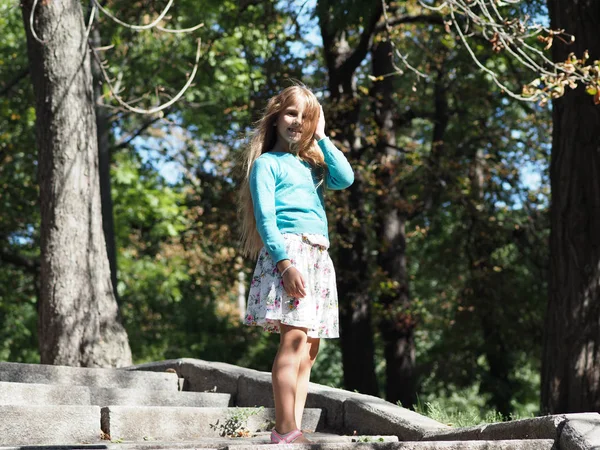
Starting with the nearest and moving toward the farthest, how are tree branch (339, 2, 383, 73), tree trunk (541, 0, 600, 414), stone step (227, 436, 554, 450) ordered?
1. stone step (227, 436, 554, 450)
2. tree trunk (541, 0, 600, 414)
3. tree branch (339, 2, 383, 73)

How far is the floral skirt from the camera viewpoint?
14.1 ft

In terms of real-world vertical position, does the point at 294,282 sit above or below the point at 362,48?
below

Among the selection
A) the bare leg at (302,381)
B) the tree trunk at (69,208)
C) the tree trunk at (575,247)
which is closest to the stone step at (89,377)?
the tree trunk at (69,208)

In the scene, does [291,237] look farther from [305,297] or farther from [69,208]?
[69,208]

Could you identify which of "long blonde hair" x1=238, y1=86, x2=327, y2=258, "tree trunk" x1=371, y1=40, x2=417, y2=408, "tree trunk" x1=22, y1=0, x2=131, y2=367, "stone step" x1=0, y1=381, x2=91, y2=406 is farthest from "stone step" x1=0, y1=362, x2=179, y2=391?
"tree trunk" x1=371, y1=40, x2=417, y2=408

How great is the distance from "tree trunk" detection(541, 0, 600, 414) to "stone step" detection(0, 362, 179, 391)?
3313 millimetres

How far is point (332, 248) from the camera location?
1391 centimetres

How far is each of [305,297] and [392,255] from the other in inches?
408

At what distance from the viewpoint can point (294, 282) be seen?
4.23 m

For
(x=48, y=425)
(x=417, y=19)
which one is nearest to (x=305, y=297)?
(x=48, y=425)

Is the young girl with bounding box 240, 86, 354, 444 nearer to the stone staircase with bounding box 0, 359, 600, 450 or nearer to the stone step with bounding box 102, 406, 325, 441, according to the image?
the stone staircase with bounding box 0, 359, 600, 450

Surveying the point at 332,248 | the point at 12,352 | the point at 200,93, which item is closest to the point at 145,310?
the point at 12,352

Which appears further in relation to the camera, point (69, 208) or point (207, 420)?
point (69, 208)

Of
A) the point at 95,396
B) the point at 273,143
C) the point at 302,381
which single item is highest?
the point at 273,143
